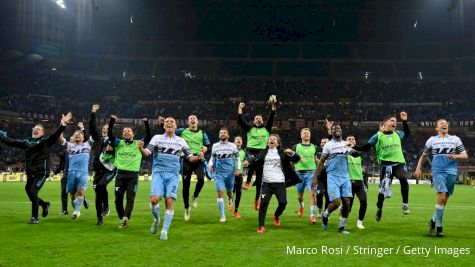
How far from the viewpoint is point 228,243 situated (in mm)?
9320

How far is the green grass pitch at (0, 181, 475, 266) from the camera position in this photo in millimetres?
7688

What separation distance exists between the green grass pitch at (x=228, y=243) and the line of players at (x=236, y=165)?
1.63ft

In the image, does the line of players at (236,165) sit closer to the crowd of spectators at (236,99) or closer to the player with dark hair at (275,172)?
the player with dark hair at (275,172)

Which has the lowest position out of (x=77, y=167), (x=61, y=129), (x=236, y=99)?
(x=77, y=167)

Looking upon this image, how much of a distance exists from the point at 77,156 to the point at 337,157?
25.2 feet

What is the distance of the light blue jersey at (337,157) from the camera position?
1090 centimetres

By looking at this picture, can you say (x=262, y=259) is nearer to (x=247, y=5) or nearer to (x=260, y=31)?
(x=247, y=5)

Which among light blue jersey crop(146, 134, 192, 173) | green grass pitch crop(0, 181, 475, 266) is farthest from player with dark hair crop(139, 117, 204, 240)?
green grass pitch crop(0, 181, 475, 266)

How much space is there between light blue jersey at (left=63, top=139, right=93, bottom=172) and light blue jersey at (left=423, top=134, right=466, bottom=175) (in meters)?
9.63

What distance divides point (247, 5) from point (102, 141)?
2214 inches

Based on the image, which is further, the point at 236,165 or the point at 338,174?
the point at 236,165

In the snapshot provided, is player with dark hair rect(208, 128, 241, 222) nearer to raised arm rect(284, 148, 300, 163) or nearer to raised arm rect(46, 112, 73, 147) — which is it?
raised arm rect(284, 148, 300, 163)

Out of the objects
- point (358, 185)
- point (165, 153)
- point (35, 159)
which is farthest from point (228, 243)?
point (35, 159)

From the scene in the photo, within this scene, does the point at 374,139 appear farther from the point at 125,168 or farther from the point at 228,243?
the point at 125,168
